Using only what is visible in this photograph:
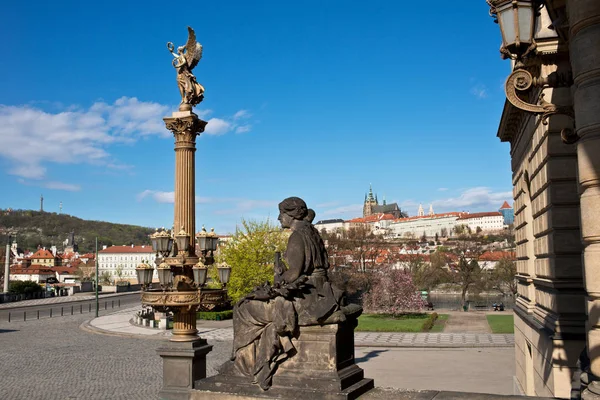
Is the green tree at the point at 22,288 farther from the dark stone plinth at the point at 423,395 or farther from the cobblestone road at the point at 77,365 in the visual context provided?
the dark stone plinth at the point at 423,395

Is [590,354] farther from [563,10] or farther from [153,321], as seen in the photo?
[153,321]

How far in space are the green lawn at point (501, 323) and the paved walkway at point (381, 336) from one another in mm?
2017

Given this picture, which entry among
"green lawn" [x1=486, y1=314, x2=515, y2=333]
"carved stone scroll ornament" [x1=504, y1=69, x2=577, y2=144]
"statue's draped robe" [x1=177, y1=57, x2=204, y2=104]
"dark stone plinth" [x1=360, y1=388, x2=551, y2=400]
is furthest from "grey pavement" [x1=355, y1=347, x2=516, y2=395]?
"carved stone scroll ornament" [x1=504, y1=69, x2=577, y2=144]

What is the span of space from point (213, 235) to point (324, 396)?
8388 mm

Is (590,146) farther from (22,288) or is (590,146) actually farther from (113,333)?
(22,288)

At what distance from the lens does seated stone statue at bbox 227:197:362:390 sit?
676cm

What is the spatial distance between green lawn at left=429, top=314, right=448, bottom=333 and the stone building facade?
57.6 ft

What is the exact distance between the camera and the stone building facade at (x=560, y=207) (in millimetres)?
5234

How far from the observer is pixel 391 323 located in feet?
128

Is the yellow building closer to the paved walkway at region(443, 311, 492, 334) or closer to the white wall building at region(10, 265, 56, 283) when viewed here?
the white wall building at region(10, 265, 56, 283)

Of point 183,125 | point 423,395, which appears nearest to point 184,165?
point 183,125

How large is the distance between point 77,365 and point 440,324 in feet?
79.7

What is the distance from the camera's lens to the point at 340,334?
268 inches

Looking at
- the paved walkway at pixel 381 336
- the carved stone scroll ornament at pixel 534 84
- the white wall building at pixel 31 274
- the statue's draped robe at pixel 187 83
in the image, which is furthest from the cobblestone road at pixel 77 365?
the white wall building at pixel 31 274
